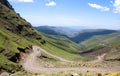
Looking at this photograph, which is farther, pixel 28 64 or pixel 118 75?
pixel 28 64

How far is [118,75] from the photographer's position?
28562mm

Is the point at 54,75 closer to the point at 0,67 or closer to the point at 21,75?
the point at 21,75

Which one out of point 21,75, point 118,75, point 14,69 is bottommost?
point 14,69

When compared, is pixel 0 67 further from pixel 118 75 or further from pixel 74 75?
pixel 118 75

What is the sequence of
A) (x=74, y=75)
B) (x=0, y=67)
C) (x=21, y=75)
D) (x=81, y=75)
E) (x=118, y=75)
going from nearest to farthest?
(x=118, y=75), (x=74, y=75), (x=81, y=75), (x=21, y=75), (x=0, y=67)

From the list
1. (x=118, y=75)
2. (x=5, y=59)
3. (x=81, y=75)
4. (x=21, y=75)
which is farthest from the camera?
(x=5, y=59)

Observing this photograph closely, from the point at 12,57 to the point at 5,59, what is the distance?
11217mm

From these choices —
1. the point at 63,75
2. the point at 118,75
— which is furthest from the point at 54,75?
the point at 118,75

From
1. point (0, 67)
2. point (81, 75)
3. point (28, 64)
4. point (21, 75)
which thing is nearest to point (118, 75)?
point (81, 75)

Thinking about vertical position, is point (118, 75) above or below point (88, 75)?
above

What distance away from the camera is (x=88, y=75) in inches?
2196

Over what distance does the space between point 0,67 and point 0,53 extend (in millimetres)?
25150

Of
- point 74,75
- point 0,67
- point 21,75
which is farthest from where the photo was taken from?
point 0,67

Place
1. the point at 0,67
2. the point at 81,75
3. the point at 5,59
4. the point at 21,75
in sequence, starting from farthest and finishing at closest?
the point at 5,59, the point at 0,67, the point at 21,75, the point at 81,75
